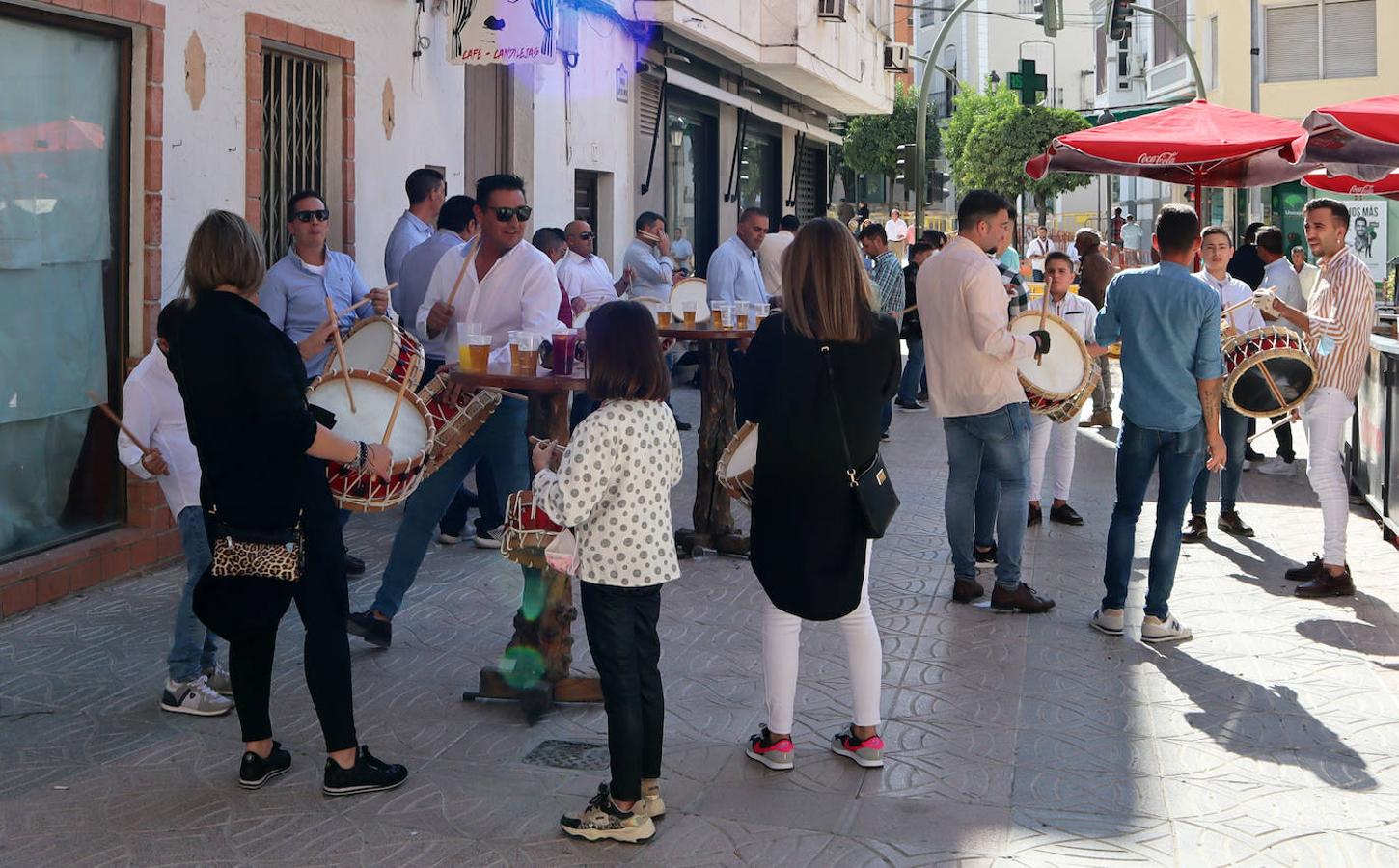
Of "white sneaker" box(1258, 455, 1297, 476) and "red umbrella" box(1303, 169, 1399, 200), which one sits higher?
"red umbrella" box(1303, 169, 1399, 200)

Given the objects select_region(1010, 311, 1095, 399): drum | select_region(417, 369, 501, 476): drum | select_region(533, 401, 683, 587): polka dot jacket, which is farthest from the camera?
select_region(1010, 311, 1095, 399): drum

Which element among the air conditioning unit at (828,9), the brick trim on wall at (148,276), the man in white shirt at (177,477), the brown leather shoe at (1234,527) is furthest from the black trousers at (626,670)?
the air conditioning unit at (828,9)

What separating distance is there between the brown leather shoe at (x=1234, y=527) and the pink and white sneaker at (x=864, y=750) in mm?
4990

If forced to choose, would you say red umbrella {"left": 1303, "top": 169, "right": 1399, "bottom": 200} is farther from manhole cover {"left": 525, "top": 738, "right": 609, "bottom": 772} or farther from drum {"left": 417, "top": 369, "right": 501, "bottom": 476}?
manhole cover {"left": 525, "top": 738, "right": 609, "bottom": 772}

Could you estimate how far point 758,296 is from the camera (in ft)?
37.5

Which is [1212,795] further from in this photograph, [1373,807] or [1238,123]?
[1238,123]

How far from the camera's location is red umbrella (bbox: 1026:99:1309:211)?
30.8 ft

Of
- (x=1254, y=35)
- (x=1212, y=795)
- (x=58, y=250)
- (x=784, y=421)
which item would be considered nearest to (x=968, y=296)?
(x=784, y=421)

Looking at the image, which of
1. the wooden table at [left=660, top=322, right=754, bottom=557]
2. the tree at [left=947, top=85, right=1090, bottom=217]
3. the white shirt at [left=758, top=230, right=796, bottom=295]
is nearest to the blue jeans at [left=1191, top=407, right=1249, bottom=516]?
the wooden table at [left=660, top=322, right=754, bottom=557]

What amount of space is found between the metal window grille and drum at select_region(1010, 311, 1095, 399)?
462 cm

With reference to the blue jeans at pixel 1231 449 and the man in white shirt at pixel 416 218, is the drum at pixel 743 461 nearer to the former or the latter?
the man in white shirt at pixel 416 218

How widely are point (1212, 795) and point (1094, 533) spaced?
464 cm

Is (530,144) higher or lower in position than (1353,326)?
higher

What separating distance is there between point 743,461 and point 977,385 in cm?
215
